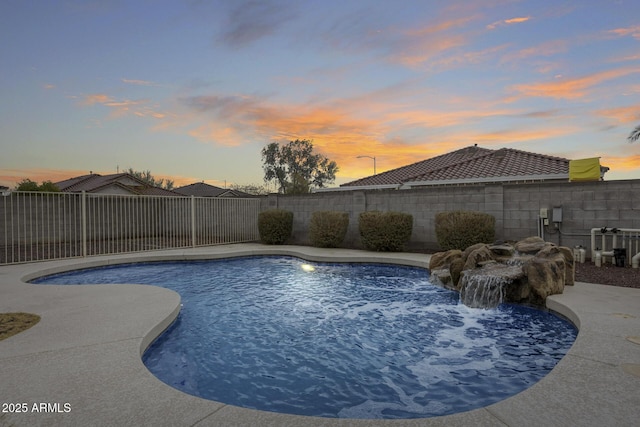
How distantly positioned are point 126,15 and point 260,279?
7808 mm

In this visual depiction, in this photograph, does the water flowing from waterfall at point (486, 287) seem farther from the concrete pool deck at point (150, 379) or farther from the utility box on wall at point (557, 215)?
the utility box on wall at point (557, 215)

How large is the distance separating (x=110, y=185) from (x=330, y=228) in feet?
45.2

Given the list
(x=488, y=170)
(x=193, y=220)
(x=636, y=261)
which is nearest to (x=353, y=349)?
(x=636, y=261)

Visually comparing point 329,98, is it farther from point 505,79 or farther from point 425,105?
point 505,79

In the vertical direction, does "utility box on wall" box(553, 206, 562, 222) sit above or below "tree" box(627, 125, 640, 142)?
below

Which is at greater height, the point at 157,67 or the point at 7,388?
the point at 157,67

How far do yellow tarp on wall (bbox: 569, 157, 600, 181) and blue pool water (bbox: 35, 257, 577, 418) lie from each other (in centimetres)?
613

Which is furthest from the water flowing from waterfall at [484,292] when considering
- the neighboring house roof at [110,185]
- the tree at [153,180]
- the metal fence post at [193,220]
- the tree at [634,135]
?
the tree at [153,180]

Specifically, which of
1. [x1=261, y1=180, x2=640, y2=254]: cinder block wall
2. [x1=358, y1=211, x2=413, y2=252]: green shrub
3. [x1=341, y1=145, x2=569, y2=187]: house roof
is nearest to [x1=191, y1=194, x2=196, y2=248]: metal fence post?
[x1=261, y1=180, x2=640, y2=254]: cinder block wall

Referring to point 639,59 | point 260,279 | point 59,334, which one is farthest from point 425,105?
point 59,334

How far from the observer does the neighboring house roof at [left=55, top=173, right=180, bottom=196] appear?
63.3 feet

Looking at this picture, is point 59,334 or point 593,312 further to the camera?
point 593,312

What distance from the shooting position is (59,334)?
3.86 meters

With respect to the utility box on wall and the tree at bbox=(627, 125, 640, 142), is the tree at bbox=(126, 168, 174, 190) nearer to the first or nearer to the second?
the tree at bbox=(627, 125, 640, 142)
